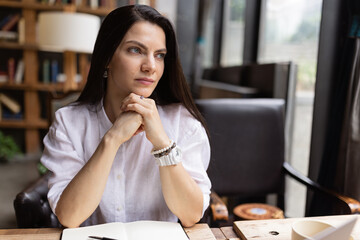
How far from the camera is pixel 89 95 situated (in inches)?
48.0

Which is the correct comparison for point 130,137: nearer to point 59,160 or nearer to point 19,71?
point 59,160

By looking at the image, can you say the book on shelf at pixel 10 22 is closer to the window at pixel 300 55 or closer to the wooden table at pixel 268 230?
the window at pixel 300 55

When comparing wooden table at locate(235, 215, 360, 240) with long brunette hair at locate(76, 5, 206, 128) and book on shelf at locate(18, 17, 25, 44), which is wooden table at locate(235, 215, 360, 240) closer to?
long brunette hair at locate(76, 5, 206, 128)

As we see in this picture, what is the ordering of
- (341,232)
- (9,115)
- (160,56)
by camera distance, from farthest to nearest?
(9,115) → (160,56) → (341,232)

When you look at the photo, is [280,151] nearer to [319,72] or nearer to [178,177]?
[319,72]

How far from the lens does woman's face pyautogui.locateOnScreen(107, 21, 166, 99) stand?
3.50 feet

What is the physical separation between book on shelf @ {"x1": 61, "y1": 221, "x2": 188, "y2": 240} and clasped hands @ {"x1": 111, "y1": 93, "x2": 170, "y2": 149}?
241 millimetres

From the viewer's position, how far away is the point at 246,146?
1768 mm

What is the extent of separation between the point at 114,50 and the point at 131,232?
54 centimetres

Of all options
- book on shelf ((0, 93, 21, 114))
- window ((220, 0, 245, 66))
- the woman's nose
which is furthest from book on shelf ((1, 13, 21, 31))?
the woman's nose

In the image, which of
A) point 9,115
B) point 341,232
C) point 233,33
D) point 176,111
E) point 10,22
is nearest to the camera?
point 341,232

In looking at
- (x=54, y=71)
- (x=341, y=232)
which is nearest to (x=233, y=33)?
(x=54, y=71)

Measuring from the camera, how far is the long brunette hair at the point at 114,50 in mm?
1090

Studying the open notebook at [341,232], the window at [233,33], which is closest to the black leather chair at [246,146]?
the open notebook at [341,232]
